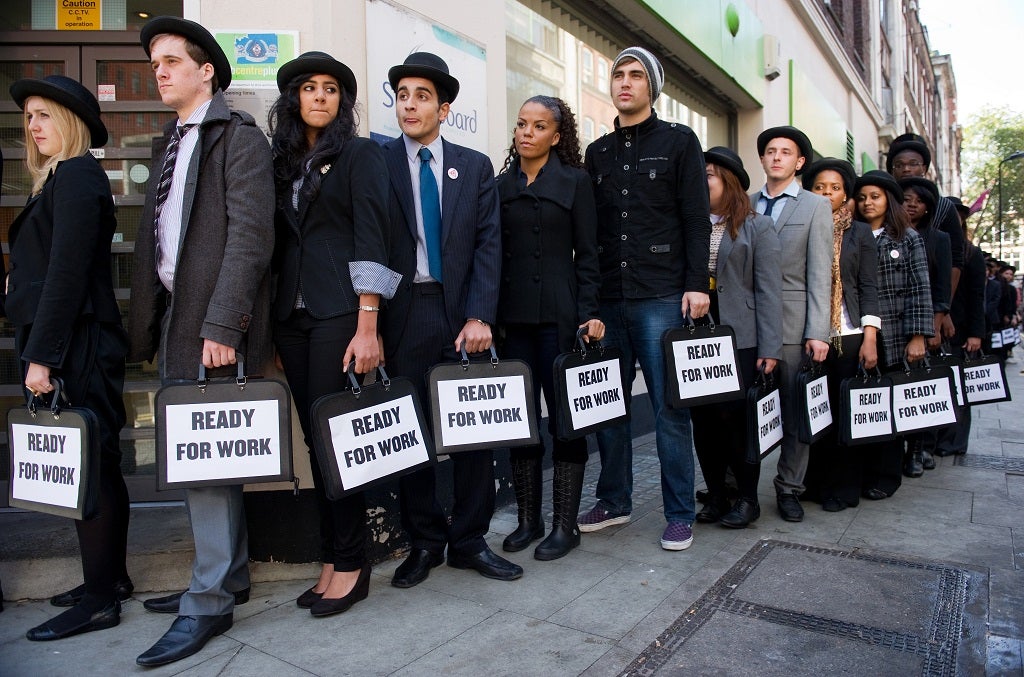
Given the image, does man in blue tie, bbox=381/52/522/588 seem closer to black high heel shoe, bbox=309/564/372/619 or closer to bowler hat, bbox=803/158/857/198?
black high heel shoe, bbox=309/564/372/619

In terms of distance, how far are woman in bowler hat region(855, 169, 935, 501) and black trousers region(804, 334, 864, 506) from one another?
0.29 metres

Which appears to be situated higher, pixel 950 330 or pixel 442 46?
pixel 442 46

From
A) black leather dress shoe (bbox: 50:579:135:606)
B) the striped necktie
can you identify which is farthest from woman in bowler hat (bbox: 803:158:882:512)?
black leather dress shoe (bbox: 50:579:135:606)

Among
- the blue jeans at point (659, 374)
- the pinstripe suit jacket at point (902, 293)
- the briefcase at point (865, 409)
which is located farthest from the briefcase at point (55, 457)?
the pinstripe suit jacket at point (902, 293)

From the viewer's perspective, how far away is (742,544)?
3.75 meters

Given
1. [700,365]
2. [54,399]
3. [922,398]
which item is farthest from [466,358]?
[922,398]

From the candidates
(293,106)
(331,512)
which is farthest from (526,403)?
(293,106)

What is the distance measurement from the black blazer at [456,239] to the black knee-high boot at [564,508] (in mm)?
861

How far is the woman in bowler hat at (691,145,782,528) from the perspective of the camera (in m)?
3.89

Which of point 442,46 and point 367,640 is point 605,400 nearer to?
point 367,640

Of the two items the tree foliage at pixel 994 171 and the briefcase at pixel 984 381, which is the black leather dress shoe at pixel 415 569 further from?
the tree foliage at pixel 994 171

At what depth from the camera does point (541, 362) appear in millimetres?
3531

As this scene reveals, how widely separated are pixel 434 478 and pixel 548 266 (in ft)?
3.45

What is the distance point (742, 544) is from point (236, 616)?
7.64 ft
